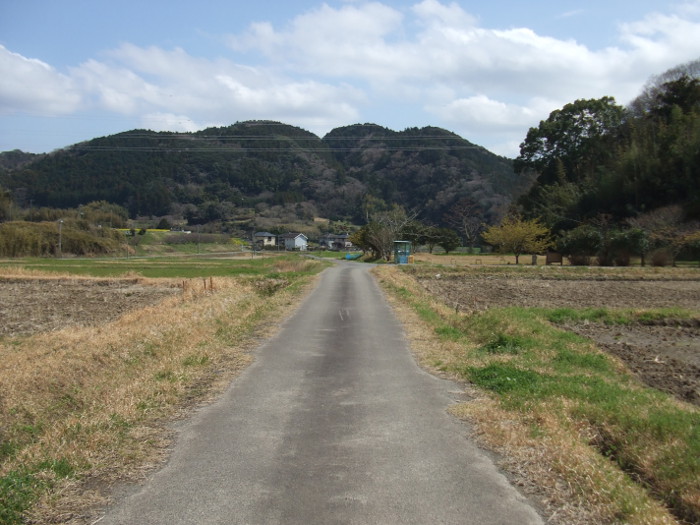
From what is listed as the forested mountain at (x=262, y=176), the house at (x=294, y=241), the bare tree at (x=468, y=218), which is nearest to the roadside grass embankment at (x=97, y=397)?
the bare tree at (x=468, y=218)

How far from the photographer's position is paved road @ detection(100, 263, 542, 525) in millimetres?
4098

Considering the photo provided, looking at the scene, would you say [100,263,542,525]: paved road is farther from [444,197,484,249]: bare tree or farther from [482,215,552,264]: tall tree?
[444,197,484,249]: bare tree

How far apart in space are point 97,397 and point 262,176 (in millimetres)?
156501

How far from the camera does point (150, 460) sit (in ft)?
16.8

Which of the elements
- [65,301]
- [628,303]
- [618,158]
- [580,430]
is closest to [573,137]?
[618,158]

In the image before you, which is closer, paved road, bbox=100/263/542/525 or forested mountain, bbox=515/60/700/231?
paved road, bbox=100/263/542/525

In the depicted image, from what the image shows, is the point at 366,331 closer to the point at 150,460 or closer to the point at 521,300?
the point at 150,460

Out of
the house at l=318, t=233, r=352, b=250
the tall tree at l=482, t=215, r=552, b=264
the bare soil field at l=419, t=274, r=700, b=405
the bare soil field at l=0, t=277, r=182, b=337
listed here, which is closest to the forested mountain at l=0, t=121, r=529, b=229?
the house at l=318, t=233, r=352, b=250

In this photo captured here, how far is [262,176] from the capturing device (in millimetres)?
160000

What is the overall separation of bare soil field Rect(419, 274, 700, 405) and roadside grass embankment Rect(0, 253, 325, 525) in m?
7.59

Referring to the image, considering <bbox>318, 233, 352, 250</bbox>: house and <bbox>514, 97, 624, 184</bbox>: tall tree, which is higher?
<bbox>514, 97, 624, 184</bbox>: tall tree

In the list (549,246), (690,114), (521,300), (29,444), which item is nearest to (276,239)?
(549,246)

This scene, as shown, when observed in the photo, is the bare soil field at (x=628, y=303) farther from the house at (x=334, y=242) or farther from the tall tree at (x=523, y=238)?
the house at (x=334, y=242)

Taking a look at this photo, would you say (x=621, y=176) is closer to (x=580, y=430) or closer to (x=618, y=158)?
(x=618, y=158)
